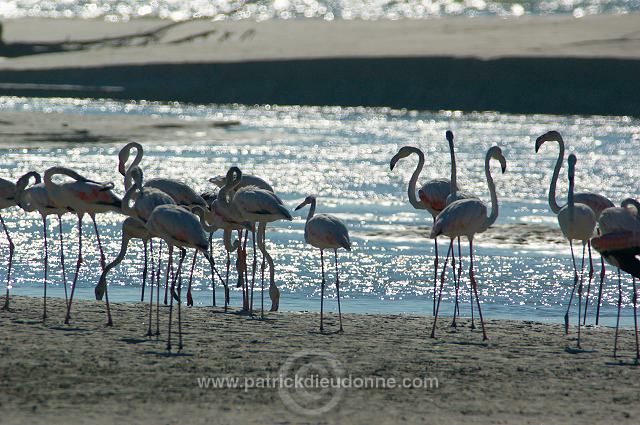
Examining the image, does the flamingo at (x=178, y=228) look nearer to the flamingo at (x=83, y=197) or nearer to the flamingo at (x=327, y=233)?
the flamingo at (x=83, y=197)

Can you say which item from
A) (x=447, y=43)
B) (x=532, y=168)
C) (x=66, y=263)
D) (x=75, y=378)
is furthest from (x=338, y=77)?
(x=75, y=378)

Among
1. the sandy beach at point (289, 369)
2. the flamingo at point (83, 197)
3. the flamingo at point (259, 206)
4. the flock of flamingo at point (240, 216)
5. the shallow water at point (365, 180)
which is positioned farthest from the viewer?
the shallow water at point (365, 180)

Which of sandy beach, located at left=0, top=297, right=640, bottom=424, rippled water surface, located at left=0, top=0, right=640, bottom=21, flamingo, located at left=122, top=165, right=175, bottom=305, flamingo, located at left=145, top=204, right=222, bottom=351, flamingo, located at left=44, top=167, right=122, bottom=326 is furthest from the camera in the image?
rippled water surface, located at left=0, top=0, right=640, bottom=21

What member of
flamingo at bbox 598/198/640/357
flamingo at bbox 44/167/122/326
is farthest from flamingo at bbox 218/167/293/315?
flamingo at bbox 598/198/640/357

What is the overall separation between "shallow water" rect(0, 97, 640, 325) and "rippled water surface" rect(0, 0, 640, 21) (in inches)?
1030

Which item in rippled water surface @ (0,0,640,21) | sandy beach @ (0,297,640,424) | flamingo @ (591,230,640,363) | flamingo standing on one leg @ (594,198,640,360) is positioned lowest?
sandy beach @ (0,297,640,424)

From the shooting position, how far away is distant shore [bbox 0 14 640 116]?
34.2 m

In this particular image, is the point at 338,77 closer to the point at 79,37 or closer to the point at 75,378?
the point at 79,37

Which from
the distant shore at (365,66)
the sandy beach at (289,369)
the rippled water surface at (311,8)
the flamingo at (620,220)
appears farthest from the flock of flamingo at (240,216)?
the rippled water surface at (311,8)

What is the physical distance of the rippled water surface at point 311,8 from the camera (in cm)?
6148

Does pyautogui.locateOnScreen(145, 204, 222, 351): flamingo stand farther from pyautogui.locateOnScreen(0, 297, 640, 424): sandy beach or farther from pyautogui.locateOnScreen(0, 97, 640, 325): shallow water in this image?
pyautogui.locateOnScreen(0, 97, 640, 325): shallow water

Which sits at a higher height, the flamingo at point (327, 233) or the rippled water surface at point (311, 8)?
the rippled water surface at point (311, 8)

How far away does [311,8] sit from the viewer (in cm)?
6838

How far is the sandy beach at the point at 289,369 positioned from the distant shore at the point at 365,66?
24.1 metres
